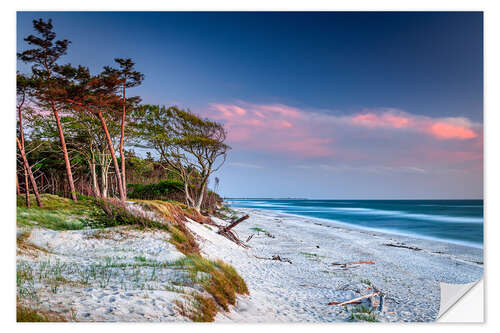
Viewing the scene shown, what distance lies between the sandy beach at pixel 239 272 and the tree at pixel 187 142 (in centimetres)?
502

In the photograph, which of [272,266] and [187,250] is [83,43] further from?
[272,266]

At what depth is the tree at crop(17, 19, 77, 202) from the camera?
4.33m

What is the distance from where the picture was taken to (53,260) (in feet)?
11.8

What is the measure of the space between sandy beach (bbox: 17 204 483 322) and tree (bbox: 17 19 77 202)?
2.44m

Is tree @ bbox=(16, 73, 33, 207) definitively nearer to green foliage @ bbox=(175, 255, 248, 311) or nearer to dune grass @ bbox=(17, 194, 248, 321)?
dune grass @ bbox=(17, 194, 248, 321)

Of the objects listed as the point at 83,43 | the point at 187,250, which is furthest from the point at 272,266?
the point at 83,43

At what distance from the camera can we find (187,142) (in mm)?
11641

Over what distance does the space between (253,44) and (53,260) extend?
4.95 meters

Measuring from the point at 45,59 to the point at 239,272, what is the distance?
5248 mm

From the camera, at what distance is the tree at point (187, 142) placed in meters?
9.85

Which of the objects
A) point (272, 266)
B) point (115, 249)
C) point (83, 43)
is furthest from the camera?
point (272, 266)

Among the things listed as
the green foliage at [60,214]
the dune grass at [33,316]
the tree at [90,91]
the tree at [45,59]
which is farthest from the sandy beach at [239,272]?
the tree at [90,91]

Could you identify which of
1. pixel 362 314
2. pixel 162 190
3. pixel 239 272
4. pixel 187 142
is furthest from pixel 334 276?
pixel 162 190
